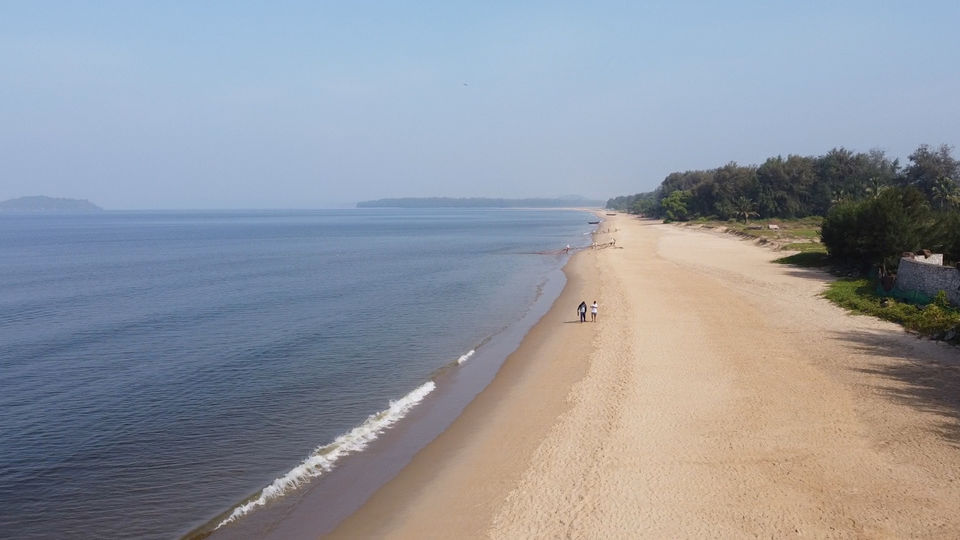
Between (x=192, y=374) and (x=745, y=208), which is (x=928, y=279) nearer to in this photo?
(x=192, y=374)

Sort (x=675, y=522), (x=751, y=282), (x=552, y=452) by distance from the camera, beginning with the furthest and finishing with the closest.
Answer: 1. (x=751, y=282)
2. (x=552, y=452)
3. (x=675, y=522)

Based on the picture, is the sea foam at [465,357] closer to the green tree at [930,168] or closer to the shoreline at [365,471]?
the shoreline at [365,471]

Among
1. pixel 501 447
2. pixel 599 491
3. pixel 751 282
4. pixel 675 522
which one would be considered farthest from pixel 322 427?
pixel 751 282

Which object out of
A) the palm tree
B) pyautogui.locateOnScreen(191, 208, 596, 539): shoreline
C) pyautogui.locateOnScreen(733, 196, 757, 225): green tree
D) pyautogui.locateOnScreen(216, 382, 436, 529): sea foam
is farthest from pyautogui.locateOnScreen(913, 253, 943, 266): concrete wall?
pyautogui.locateOnScreen(733, 196, 757, 225): green tree

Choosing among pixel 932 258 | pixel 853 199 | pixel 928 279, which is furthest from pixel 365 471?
pixel 853 199

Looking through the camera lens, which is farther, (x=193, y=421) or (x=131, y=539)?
(x=193, y=421)

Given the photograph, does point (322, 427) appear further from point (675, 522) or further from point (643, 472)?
point (675, 522)
